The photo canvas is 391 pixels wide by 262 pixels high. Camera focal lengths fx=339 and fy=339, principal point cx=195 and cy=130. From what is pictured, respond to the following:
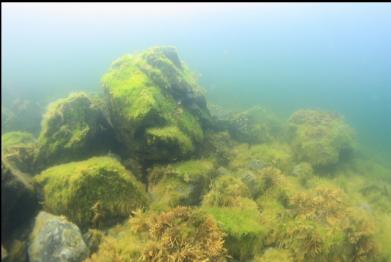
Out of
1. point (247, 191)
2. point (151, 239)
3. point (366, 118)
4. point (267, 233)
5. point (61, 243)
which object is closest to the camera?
point (61, 243)

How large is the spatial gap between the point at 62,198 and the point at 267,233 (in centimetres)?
611

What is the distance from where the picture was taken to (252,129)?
21.7 m

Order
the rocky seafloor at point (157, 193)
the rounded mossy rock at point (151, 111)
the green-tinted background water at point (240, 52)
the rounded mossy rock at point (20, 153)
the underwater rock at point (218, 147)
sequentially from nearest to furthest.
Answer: the rocky seafloor at point (157, 193), the rounded mossy rock at point (20, 153), the rounded mossy rock at point (151, 111), the underwater rock at point (218, 147), the green-tinted background water at point (240, 52)

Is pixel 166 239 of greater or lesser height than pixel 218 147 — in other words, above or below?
above

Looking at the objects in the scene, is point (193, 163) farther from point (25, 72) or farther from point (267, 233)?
point (25, 72)

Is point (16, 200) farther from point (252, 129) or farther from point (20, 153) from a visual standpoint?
point (252, 129)

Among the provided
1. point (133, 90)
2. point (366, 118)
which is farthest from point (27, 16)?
point (133, 90)

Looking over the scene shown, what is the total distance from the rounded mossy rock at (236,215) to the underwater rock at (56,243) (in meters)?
3.70

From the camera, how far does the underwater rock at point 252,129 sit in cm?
2105

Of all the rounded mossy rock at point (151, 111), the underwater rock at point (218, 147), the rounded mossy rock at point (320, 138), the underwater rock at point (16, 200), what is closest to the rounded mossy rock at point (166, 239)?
the underwater rock at point (16, 200)

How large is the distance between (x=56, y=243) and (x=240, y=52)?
89262mm

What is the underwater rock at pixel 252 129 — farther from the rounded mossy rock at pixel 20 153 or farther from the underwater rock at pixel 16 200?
the underwater rock at pixel 16 200

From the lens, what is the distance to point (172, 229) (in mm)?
8812

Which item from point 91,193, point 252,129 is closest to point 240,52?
point 252,129
